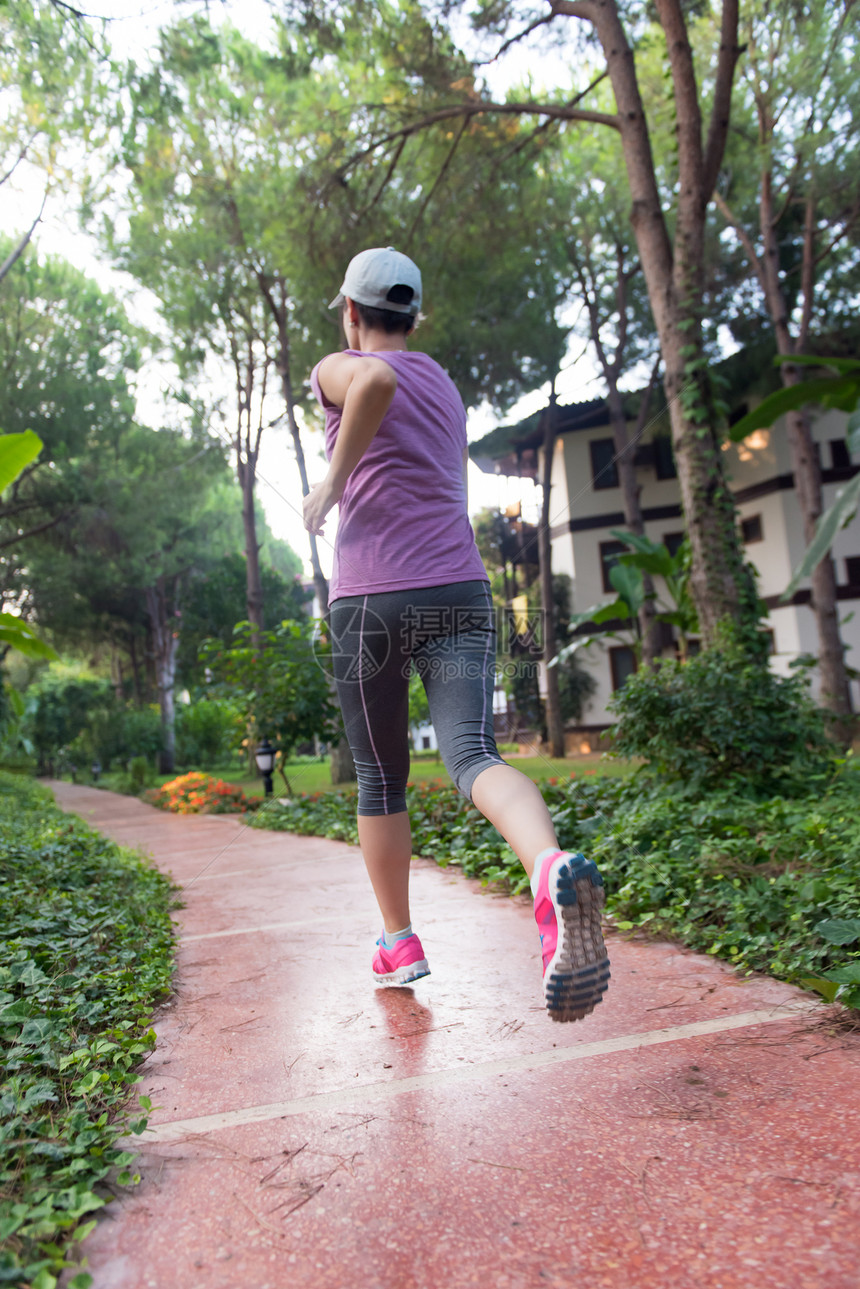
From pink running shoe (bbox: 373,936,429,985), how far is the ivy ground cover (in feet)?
2.72

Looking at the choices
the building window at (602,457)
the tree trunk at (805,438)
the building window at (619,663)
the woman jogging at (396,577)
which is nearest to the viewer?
the woman jogging at (396,577)

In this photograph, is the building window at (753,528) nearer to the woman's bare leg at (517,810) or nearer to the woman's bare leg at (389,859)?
the woman's bare leg at (389,859)

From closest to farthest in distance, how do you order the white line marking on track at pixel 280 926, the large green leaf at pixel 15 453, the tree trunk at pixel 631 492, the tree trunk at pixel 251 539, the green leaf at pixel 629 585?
the white line marking on track at pixel 280 926 < the large green leaf at pixel 15 453 < the green leaf at pixel 629 585 < the tree trunk at pixel 631 492 < the tree trunk at pixel 251 539

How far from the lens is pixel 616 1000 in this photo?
2023mm

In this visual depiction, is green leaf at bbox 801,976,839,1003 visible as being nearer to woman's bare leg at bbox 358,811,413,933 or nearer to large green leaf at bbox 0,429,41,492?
woman's bare leg at bbox 358,811,413,933

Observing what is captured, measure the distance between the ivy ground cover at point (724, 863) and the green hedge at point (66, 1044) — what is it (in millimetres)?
1432

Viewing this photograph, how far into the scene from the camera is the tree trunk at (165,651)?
24297 millimetres

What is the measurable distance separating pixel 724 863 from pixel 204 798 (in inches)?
339

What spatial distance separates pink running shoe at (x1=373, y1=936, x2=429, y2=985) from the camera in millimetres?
2168

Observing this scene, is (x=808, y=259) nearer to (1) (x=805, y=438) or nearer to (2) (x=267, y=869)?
(1) (x=805, y=438)

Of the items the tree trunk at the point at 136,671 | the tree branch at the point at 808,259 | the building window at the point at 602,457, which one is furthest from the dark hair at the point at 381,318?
the tree trunk at the point at 136,671

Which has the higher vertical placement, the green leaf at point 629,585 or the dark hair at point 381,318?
the green leaf at point 629,585

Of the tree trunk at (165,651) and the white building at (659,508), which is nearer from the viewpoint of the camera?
the white building at (659,508)

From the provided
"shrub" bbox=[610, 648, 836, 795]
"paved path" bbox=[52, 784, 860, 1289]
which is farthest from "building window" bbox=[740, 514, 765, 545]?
"paved path" bbox=[52, 784, 860, 1289]
